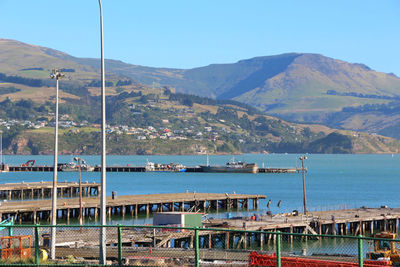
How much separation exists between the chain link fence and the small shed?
79 cm

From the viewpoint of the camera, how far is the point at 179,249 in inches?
1534

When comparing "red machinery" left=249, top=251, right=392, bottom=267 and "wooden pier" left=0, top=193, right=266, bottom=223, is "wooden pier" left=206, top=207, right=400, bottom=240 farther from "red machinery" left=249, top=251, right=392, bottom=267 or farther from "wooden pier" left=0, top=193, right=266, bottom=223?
"red machinery" left=249, top=251, right=392, bottom=267

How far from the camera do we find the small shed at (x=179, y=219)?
53938 mm

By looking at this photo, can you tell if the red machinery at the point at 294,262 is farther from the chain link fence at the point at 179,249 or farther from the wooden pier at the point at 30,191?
the wooden pier at the point at 30,191

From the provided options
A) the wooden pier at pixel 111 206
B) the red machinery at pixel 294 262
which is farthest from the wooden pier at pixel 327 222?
the red machinery at pixel 294 262

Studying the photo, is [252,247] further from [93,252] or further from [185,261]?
[185,261]

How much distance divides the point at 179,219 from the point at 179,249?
15040 mm

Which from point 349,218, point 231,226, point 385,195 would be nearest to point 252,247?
point 231,226

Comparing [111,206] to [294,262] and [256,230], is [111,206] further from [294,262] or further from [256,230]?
[294,262]

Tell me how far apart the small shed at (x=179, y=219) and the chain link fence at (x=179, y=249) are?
31.0 inches

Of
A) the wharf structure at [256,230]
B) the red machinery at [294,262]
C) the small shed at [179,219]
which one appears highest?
the red machinery at [294,262]

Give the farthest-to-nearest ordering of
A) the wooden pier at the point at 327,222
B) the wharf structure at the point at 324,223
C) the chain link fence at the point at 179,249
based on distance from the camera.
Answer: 1. the wooden pier at the point at 327,222
2. the wharf structure at the point at 324,223
3. the chain link fence at the point at 179,249

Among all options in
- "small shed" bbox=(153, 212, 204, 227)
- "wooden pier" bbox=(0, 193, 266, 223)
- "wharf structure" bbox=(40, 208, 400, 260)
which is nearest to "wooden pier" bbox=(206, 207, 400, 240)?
"wharf structure" bbox=(40, 208, 400, 260)

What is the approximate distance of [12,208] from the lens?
251ft
